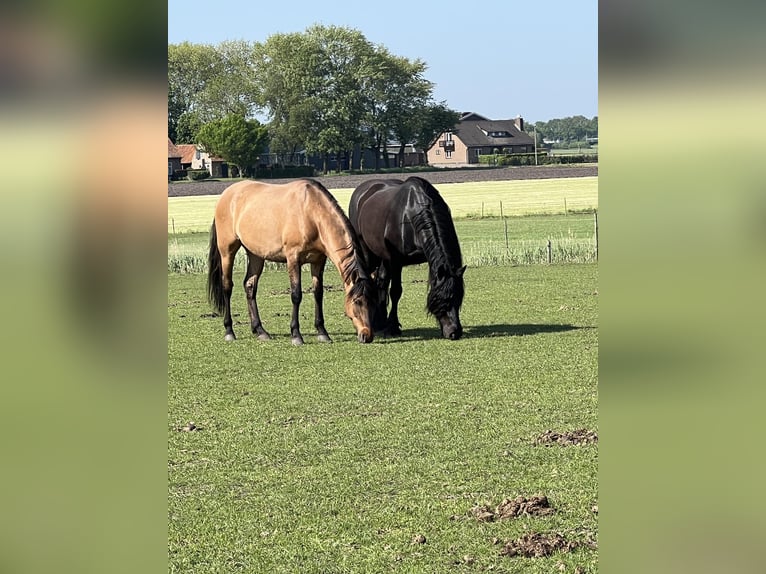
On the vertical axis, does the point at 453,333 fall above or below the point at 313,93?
below

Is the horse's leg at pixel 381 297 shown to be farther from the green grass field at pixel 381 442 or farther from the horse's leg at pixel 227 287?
the horse's leg at pixel 227 287

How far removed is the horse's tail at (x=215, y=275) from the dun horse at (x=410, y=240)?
1.92m

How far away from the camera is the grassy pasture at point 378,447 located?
5.75m

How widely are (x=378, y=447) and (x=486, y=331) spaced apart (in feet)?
20.1

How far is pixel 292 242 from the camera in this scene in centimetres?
1303

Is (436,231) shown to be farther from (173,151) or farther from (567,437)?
(173,151)

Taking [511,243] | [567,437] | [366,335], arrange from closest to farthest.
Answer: [567,437] < [366,335] < [511,243]

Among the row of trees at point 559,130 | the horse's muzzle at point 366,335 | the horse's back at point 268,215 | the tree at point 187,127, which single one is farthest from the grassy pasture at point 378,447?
the row of trees at point 559,130

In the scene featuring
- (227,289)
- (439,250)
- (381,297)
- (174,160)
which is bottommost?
(381,297)

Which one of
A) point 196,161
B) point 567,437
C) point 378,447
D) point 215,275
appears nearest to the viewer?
point 378,447

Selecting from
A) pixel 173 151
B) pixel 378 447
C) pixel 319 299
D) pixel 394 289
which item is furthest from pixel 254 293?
pixel 173 151

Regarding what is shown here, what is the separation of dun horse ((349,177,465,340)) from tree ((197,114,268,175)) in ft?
203
